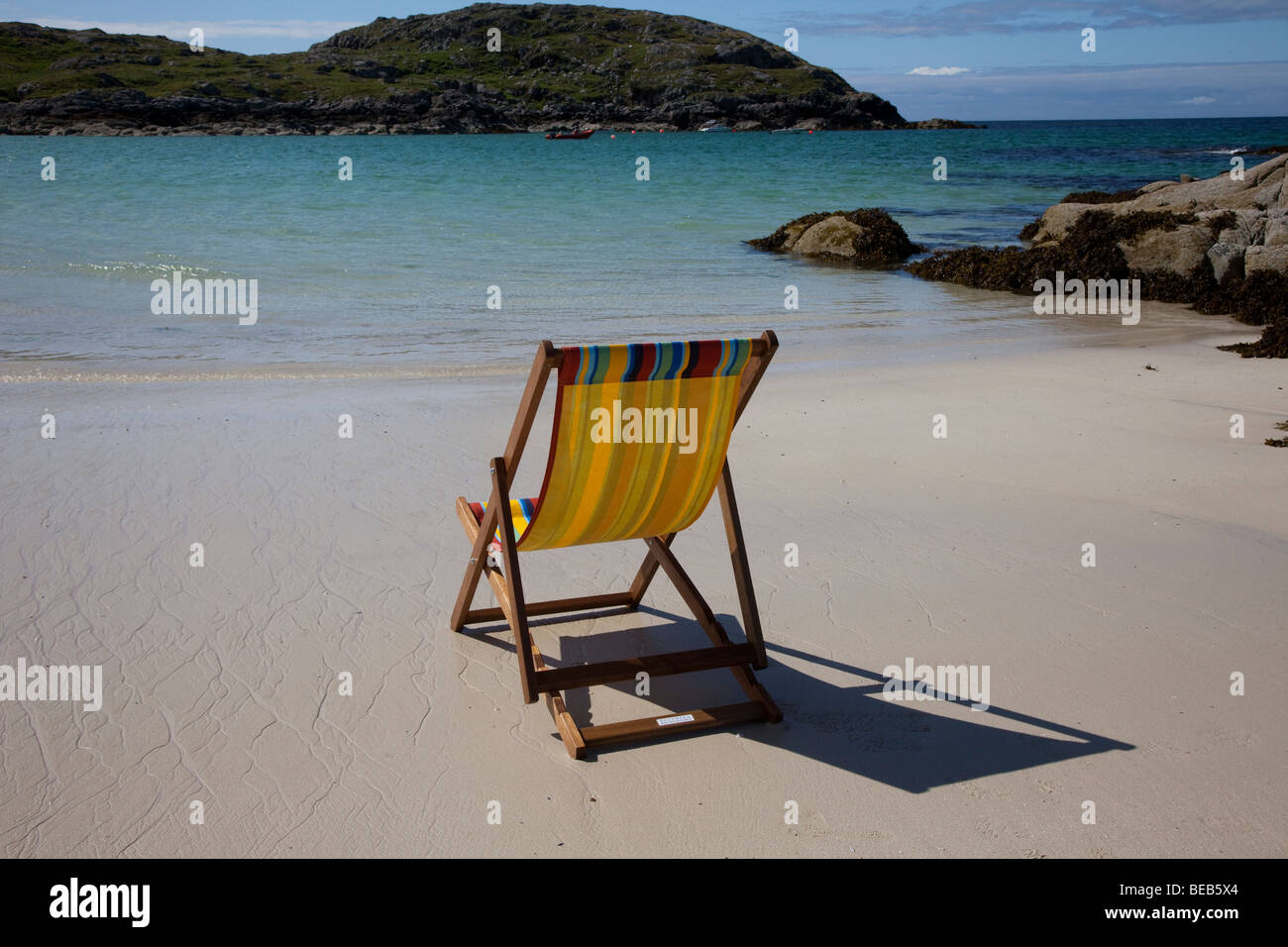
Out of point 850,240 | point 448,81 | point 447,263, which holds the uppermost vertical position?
point 448,81

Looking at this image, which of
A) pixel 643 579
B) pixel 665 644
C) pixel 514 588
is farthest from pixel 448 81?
pixel 514 588

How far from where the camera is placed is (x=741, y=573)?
384cm

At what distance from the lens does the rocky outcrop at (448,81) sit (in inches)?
3238

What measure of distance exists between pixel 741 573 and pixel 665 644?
30.2 inches

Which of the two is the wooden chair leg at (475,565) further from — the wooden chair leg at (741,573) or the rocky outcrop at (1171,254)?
the rocky outcrop at (1171,254)

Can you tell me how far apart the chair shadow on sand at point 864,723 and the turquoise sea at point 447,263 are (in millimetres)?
5876

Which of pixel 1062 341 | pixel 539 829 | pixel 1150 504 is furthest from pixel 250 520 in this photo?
pixel 1062 341

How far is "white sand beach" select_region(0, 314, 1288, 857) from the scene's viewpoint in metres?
3.17

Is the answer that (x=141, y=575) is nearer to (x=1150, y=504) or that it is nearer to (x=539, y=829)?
(x=539, y=829)
